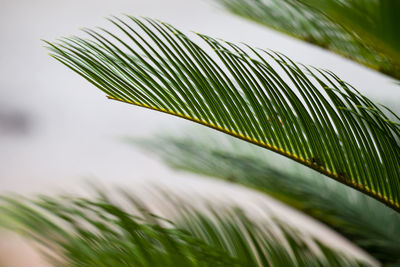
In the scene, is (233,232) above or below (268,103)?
below

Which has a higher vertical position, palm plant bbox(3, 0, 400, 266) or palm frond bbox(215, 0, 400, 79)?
palm frond bbox(215, 0, 400, 79)

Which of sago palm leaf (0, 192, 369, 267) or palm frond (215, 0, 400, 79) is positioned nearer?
sago palm leaf (0, 192, 369, 267)

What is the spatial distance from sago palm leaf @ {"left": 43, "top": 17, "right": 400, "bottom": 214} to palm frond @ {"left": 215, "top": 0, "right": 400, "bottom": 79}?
0.28 feet

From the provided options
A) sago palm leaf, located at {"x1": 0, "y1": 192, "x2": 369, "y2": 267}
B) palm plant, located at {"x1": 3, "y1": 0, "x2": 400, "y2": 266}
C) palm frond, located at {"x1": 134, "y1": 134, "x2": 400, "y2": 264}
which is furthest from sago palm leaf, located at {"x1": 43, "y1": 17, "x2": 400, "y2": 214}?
palm frond, located at {"x1": 134, "y1": 134, "x2": 400, "y2": 264}

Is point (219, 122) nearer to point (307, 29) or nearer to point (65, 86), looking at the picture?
point (307, 29)

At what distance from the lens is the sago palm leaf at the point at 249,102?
61 centimetres

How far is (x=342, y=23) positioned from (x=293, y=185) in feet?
1.89

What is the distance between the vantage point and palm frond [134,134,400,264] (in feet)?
3.83

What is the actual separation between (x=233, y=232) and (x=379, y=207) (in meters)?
0.72

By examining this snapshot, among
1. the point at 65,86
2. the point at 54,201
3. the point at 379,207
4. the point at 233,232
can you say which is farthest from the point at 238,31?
the point at 54,201

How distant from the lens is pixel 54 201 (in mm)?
495

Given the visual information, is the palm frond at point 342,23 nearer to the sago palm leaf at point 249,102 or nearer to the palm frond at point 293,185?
the sago palm leaf at point 249,102

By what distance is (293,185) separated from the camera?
118cm

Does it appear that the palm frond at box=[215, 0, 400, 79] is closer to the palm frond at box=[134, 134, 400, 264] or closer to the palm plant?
the palm plant
